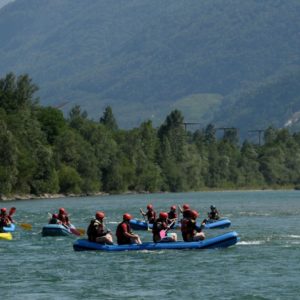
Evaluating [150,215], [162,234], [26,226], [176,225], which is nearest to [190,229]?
[162,234]

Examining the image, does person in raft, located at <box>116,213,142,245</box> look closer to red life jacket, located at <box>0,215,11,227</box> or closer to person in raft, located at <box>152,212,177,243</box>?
person in raft, located at <box>152,212,177,243</box>

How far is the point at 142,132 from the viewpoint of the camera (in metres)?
186

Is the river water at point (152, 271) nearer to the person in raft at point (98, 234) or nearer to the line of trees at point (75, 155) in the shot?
the person in raft at point (98, 234)

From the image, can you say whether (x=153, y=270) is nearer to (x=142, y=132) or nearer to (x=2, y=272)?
(x=2, y=272)

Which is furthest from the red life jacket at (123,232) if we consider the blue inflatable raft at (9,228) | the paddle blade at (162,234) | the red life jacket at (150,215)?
the red life jacket at (150,215)

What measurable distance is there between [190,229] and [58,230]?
1236 cm

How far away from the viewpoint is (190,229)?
48250 mm

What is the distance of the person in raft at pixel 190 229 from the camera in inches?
1890

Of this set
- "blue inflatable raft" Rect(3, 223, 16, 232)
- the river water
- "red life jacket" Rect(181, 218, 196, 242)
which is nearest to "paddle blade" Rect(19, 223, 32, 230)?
"blue inflatable raft" Rect(3, 223, 16, 232)

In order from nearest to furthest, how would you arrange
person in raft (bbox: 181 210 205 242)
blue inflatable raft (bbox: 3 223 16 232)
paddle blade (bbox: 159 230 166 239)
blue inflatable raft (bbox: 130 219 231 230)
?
person in raft (bbox: 181 210 205 242) → paddle blade (bbox: 159 230 166 239) → blue inflatable raft (bbox: 3 223 16 232) → blue inflatable raft (bbox: 130 219 231 230)

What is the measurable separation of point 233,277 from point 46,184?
3931 inches

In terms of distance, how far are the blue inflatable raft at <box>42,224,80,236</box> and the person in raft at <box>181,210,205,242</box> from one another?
11984 mm

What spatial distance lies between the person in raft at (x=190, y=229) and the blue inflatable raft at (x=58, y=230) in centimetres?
1198

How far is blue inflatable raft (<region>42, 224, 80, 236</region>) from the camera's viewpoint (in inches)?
2295
